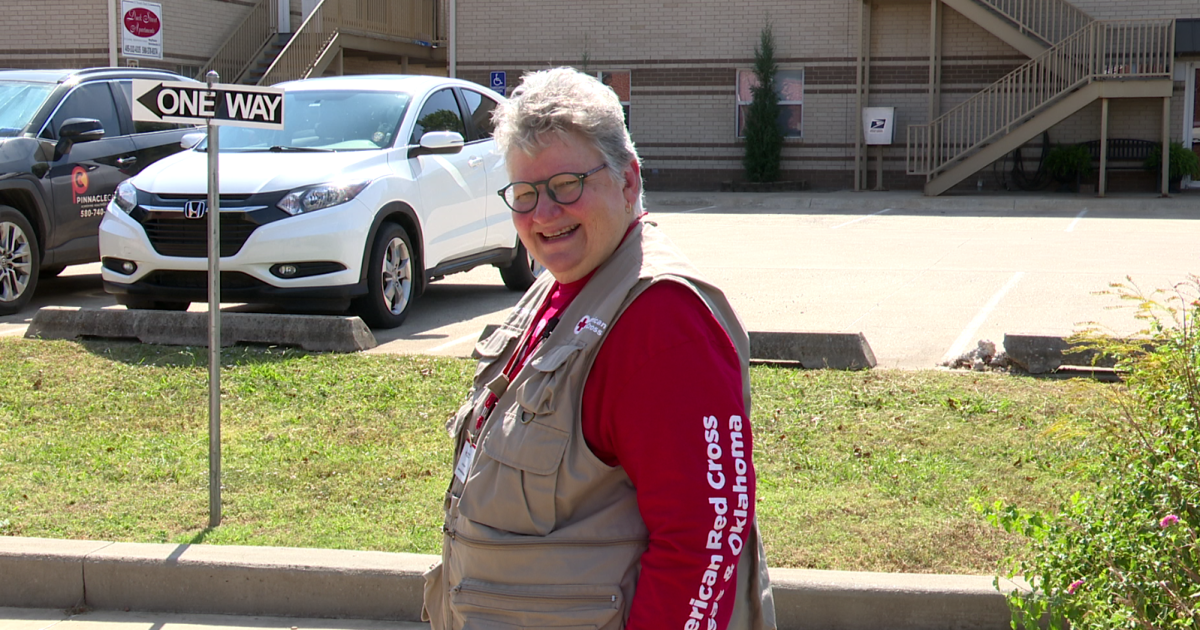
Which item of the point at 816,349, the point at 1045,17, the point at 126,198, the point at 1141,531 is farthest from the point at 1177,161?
the point at 1141,531

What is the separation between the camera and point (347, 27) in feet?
91.6

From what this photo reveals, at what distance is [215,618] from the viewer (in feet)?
15.2

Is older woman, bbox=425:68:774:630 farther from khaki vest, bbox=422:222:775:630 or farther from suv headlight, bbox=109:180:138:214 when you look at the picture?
suv headlight, bbox=109:180:138:214

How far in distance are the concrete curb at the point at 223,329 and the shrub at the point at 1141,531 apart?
17.1 feet

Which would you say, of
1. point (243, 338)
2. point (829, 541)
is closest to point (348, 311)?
point (243, 338)

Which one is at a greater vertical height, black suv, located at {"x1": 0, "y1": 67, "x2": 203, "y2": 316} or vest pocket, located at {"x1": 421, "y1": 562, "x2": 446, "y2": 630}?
black suv, located at {"x1": 0, "y1": 67, "x2": 203, "y2": 316}

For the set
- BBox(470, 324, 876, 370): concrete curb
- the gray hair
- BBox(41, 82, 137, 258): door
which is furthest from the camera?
BBox(41, 82, 137, 258): door

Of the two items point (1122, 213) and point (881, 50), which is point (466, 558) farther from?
point (881, 50)

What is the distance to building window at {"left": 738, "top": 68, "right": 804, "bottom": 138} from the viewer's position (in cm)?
Result: 2728

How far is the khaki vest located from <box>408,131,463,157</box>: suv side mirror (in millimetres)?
7086

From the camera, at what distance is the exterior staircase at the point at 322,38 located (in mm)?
27188

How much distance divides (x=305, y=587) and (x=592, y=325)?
2835 millimetres

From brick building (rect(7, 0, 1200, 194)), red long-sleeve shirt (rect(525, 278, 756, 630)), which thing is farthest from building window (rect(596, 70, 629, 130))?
red long-sleeve shirt (rect(525, 278, 756, 630))

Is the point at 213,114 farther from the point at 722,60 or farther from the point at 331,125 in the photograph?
the point at 722,60
